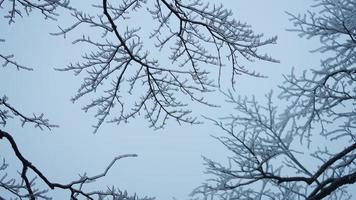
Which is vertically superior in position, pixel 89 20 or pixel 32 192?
pixel 89 20

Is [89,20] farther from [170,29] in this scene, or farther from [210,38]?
[210,38]

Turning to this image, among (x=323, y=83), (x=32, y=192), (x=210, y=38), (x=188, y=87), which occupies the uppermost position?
(x=323, y=83)

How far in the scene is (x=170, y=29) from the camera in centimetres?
371

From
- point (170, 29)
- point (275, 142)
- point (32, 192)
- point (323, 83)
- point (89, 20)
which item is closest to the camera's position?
point (32, 192)

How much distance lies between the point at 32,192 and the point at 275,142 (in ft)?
12.0

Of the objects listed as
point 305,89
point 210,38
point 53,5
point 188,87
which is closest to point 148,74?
point 188,87

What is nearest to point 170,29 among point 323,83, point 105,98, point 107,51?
point 107,51

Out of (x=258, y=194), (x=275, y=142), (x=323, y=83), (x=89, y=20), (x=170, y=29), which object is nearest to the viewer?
(x=89, y=20)

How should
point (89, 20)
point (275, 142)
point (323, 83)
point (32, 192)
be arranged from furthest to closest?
point (275, 142), point (323, 83), point (89, 20), point (32, 192)

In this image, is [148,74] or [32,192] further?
[148,74]

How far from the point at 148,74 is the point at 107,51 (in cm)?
49

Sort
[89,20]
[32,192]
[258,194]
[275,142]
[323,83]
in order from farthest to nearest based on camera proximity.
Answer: [258,194], [275,142], [323,83], [89,20], [32,192]

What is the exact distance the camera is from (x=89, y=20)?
3.44 meters

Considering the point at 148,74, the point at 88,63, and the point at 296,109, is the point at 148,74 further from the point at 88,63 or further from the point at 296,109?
the point at 296,109
